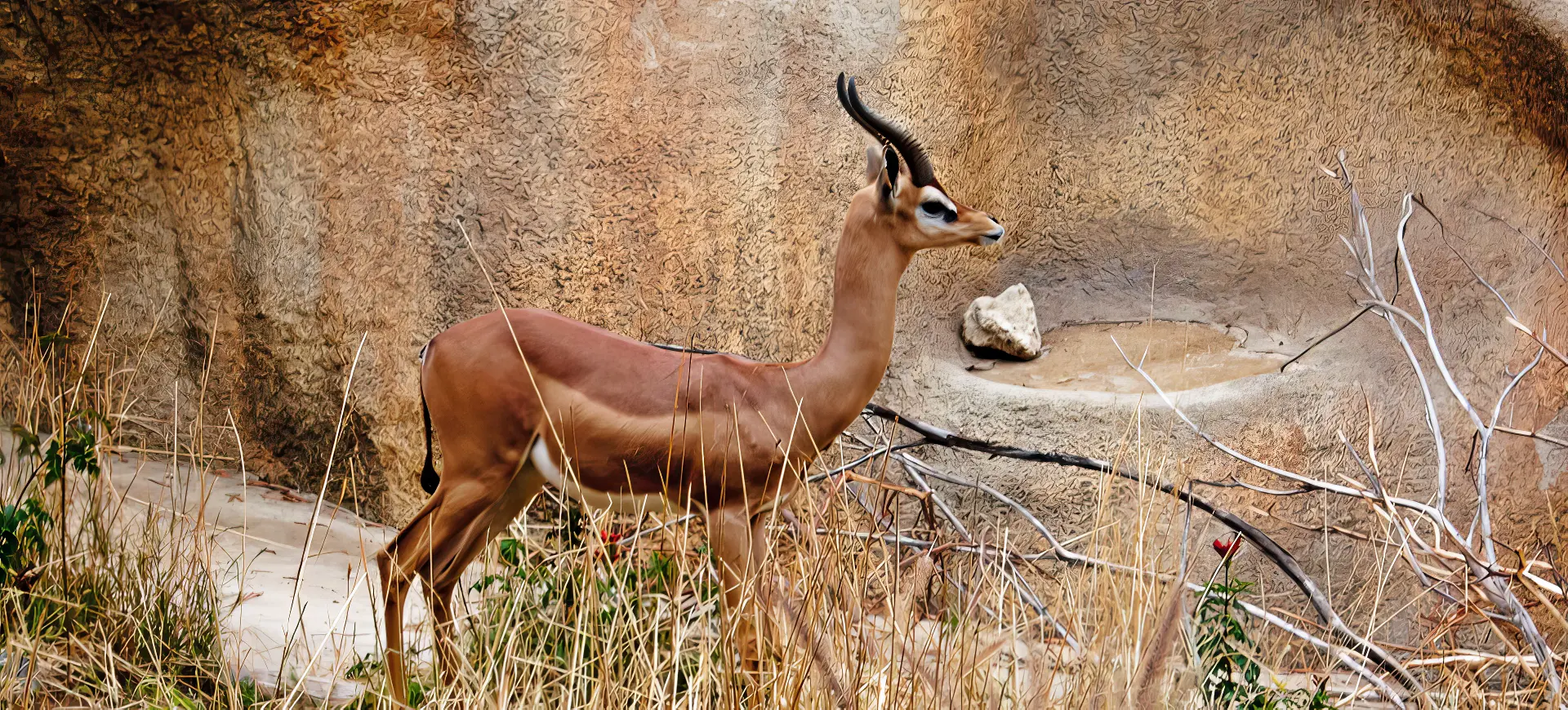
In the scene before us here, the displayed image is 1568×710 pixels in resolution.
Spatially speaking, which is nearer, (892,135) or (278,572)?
(892,135)

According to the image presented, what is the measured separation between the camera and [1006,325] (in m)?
5.14

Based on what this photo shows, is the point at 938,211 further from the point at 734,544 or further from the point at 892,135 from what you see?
the point at 734,544

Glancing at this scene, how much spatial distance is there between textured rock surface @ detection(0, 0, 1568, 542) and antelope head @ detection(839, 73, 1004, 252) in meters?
1.86

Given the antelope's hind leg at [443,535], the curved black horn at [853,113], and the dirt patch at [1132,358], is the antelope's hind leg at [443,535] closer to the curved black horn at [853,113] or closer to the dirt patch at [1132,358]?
the curved black horn at [853,113]

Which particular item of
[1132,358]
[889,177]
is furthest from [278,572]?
[1132,358]

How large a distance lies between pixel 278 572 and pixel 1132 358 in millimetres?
3341

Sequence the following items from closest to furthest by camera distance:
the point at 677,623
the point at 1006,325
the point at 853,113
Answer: the point at 677,623 < the point at 853,113 < the point at 1006,325

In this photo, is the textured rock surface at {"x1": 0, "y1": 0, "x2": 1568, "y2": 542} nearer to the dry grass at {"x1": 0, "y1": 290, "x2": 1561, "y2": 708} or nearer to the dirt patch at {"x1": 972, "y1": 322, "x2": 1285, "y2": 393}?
the dirt patch at {"x1": 972, "y1": 322, "x2": 1285, "y2": 393}

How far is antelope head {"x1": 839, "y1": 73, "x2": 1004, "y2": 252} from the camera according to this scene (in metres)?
2.50

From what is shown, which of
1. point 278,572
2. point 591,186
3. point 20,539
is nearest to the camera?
point 20,539

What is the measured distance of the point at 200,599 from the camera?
2.76 meters

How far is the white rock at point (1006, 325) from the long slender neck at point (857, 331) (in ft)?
8.63

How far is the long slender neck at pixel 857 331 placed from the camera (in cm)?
258

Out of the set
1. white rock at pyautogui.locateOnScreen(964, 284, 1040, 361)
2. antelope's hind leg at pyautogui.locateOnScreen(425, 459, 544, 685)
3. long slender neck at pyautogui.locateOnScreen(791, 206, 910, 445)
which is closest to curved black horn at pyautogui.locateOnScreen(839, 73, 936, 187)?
long slender neck at pyautogui.locateOnScreen(791, 206, 910, 445)
